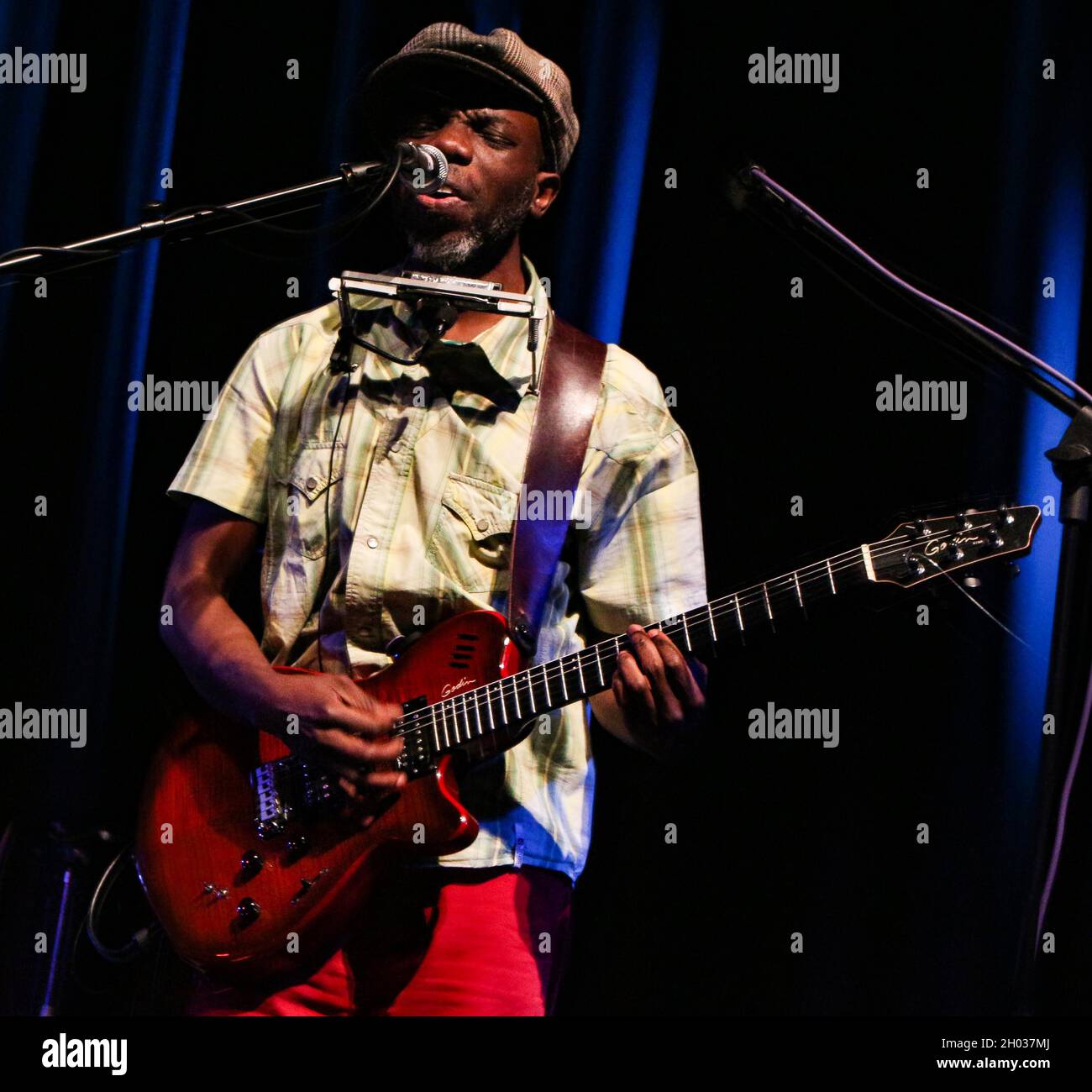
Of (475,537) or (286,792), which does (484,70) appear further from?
(286,792)

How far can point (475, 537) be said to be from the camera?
268 centimetres

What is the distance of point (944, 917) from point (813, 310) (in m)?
1.42

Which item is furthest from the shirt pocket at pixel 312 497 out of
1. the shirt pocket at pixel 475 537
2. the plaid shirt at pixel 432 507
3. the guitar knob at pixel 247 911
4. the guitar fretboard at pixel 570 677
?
the guitar knob at pixel 247 911

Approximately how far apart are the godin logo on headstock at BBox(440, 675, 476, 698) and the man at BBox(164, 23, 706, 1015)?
0.38ft

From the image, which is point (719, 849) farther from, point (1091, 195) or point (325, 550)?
point (1091, 195)

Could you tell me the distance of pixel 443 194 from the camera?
2816mm

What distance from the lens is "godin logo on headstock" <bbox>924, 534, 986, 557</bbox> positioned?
2.23 m

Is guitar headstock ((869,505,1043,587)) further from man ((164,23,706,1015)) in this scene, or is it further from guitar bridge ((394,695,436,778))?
guitar bridge ((394,695,436,778))

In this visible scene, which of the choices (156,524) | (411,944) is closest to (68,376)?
(156,524)

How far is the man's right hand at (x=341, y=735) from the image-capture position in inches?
96.3

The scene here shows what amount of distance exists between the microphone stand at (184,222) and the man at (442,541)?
480 millimetres

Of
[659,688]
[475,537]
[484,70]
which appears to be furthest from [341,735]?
[484,70]

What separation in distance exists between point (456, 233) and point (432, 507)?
0.60 m

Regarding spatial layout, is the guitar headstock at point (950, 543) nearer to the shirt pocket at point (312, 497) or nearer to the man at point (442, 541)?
the man at point (442, 541)
